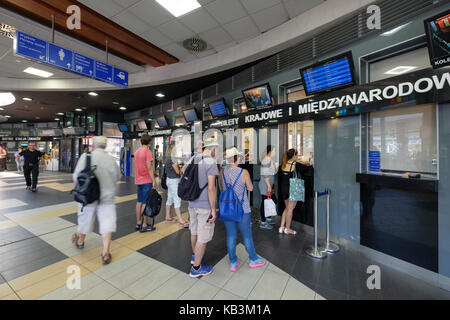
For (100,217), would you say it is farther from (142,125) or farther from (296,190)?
(142,125)

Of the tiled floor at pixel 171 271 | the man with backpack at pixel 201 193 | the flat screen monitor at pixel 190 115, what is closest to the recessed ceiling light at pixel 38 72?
the flat screen monitor at pixel 190 115

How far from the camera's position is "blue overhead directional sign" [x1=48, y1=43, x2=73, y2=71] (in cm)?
416

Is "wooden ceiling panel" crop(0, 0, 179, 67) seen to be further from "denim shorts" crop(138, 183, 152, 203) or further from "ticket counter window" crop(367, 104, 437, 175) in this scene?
"ticket counter window" crop(367, 104, 437, 175)

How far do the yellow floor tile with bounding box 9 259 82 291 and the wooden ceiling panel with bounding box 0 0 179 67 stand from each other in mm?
4561

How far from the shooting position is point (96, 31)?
4.37 meters

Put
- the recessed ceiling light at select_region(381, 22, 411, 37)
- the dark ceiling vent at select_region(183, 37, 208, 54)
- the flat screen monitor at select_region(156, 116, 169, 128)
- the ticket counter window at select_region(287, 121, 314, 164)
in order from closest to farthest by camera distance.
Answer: the recessed ceiling light at select_region(381, 22, 411, 37)
the ticket counter window at select_region(287, 121, 314, 164)
the dark ceiling vent at select_region(183, 37, 208, 54)
the flat screen monitor at select_region(156, 116, 169, 128)

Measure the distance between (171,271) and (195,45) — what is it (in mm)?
5202

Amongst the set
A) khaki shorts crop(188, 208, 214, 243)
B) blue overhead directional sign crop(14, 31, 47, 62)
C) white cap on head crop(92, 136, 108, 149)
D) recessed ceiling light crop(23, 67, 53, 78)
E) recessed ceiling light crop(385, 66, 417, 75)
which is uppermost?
recessed ceiling light crop(23, 67, 53, 78)

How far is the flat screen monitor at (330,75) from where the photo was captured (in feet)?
10.0

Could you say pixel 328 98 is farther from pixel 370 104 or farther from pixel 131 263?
pixel 131 263

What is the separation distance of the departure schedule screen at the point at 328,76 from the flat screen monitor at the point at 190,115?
4.74 m

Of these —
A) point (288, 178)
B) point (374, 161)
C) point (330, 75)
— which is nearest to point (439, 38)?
point (330, 75)

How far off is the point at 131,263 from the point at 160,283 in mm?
644

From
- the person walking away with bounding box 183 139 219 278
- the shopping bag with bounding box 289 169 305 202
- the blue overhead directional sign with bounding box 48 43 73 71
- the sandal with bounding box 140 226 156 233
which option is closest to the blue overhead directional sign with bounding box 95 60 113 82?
the blue overhead directional sign with bounding box 48 43 73 71
